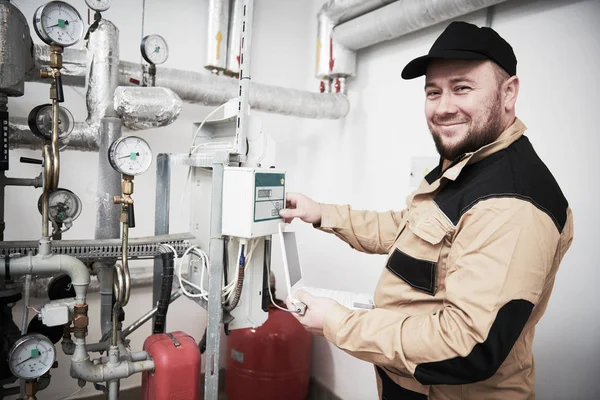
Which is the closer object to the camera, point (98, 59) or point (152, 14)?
point (98, 59)

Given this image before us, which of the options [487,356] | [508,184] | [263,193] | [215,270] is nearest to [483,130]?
[508,184]

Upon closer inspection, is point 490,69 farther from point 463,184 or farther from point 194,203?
point 194,203

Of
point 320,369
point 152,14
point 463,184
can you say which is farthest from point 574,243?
point 152,14

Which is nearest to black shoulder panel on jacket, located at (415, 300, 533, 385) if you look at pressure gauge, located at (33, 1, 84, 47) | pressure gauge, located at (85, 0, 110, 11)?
pressure gauge, located at (33, 1, 84, 47)

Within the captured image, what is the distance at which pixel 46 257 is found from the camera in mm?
1279

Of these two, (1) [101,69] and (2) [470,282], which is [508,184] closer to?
(2) [470,282]

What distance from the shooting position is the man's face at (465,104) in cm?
103

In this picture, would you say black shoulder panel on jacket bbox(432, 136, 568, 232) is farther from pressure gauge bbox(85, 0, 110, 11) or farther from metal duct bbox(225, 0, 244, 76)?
metal duct bbox(225, 0, 244, 76)

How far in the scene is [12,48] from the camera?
4.29ft

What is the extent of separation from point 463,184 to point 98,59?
1475 mm

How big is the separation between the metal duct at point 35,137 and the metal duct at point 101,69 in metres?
0.12

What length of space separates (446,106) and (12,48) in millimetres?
1348

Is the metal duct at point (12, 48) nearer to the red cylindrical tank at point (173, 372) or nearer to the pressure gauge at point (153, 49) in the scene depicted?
the pressure gauge at point (153, 49)

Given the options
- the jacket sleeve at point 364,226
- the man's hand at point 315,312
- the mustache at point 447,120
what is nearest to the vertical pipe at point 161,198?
the jacket sleeve at point 364,226
